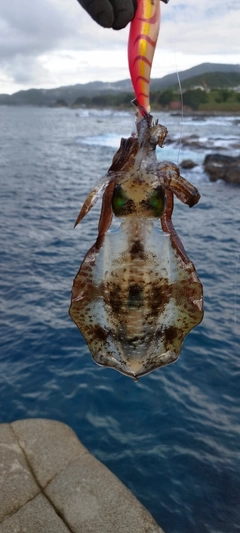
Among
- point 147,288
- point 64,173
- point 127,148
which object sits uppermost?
point 127,148

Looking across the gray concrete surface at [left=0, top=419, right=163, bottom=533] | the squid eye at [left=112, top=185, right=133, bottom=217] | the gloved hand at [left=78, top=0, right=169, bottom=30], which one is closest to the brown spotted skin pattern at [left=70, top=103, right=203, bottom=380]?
the squid eye at [left=112, top=185, right=133, bottom=217]

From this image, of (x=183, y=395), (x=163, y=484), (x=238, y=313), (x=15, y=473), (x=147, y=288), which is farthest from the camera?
(x=238, y=313)

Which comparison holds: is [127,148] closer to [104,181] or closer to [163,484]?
[104,181]

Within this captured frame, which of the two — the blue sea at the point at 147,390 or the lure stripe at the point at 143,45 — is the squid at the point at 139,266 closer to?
the lure stripe at the point at 143,45

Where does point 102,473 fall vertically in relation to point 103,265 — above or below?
below

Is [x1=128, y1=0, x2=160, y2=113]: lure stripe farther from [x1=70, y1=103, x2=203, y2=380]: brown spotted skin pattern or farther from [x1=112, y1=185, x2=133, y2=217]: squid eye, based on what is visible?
[x1=112, y1=185, x2=133, y2=217]: squid eye

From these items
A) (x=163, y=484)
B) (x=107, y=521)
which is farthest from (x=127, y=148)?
(x=163, y=484)

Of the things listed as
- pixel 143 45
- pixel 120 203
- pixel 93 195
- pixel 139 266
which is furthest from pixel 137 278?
pixel 143 45

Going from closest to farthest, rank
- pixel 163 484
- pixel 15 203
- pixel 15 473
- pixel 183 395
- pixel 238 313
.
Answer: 1. pixel 15 473
2. pixel 163 484
3. pixel 183 395
4. pixel 238 313
5. pixel 15 203
